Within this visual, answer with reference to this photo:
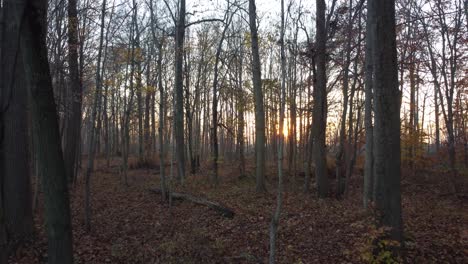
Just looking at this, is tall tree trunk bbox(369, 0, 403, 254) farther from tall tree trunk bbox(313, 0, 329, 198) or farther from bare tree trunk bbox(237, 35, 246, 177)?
bare tree trunk bbox(237, 35, 246, 177)

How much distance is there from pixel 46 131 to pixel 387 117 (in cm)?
464

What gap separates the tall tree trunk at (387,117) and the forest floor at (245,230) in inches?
16.5

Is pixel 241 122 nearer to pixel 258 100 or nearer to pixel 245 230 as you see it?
pixel 258 100

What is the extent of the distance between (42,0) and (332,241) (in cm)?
634

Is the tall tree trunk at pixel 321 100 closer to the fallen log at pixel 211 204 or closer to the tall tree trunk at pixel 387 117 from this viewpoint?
the fallen log at pixel 211 204

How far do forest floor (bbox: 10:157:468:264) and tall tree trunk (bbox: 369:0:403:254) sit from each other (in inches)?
16.5

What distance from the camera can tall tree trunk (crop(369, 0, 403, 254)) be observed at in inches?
185

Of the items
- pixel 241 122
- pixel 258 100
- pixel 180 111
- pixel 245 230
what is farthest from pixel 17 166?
pixel 241 122

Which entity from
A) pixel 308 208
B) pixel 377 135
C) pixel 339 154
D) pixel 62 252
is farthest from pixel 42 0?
pixel 339 154

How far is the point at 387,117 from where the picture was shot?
15.4 feet

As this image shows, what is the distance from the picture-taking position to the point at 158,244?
6879 millimetres

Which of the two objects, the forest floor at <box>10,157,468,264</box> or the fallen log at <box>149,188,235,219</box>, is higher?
the fallen log at <box>149,188,235,219</box>

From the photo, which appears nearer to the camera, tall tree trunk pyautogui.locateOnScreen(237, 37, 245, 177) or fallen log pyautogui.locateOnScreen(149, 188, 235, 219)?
fallen log pyautogui.locateOnScreen(149, 188, 235, 219)

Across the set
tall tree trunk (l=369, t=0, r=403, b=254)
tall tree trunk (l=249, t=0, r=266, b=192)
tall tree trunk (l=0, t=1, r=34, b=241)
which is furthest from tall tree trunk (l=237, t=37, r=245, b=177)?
tall tree trunk (l=369, t=0, r=403, b=254)
